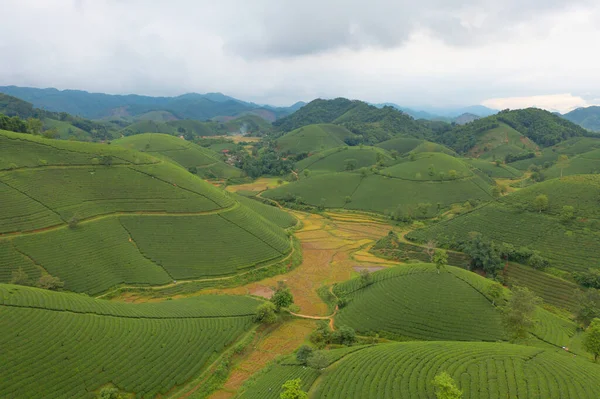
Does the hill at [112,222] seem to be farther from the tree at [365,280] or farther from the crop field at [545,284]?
the crop field at [545,284]

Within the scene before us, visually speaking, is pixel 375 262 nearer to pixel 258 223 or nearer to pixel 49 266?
pixel 258 223

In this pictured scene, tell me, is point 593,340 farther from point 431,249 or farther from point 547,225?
point 547,225

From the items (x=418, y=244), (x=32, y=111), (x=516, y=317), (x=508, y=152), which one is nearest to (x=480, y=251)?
(x=418, y=244)

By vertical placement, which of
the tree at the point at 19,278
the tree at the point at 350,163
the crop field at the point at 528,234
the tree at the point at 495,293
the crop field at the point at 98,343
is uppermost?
the tree at the point at 350,163

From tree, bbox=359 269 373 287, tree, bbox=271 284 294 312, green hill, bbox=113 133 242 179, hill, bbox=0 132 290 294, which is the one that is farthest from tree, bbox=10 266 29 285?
green hill, bbox=113 133 242 179

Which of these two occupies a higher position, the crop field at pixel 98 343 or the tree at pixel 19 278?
the tree at pixel 19 278

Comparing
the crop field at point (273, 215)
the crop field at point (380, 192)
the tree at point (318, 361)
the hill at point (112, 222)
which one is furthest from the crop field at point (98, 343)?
the crop field at point (380, 192)

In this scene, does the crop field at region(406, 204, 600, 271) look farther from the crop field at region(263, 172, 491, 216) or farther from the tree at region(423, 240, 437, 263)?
the crop field at region(263, 172, 491, 216)
